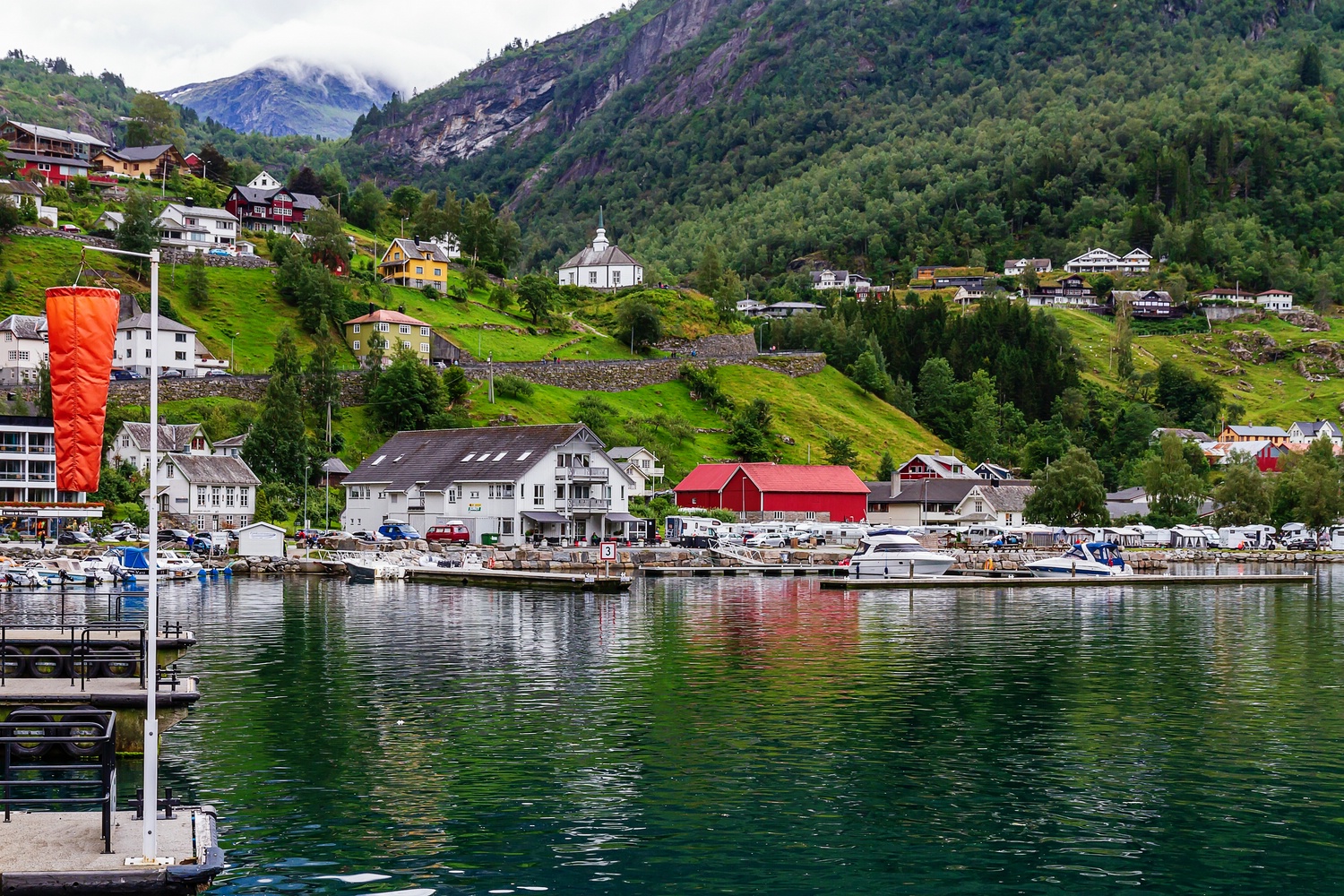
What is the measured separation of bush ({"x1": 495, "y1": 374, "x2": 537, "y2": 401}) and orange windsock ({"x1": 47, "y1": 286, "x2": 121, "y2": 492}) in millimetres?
111126

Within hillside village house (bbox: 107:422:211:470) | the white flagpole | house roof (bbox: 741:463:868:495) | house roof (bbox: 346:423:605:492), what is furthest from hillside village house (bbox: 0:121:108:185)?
the white flagpole

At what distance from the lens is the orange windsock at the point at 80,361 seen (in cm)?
1825

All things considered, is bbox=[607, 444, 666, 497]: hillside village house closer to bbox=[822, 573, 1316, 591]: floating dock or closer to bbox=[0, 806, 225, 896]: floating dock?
bbox=[822, 573, 1316, 591]: floating dock

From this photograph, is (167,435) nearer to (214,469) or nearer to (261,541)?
(214,469)

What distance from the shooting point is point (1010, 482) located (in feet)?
477

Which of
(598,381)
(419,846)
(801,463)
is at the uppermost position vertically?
(598,381)

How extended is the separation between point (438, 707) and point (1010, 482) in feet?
392

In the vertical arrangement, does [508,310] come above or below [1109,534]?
above

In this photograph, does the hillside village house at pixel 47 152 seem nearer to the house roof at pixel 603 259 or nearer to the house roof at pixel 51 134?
the house roof at pixel 51 134

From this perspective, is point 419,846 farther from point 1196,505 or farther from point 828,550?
point 1196,505

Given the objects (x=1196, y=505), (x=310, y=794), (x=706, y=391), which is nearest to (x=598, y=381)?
(x=706, y=391)

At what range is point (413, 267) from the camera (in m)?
164

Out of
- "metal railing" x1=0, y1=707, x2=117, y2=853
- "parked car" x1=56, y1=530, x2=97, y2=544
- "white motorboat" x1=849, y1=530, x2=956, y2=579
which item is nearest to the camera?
"metal railing" x1=0, y1=707, x2=117, y2=853

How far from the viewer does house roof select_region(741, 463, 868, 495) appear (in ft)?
404
